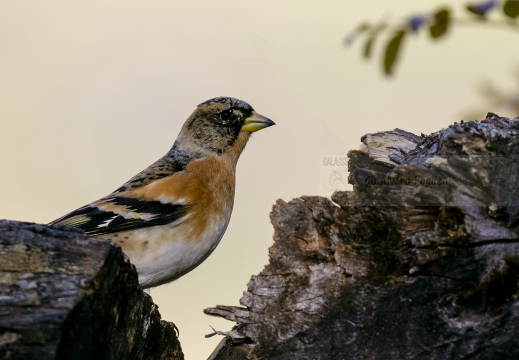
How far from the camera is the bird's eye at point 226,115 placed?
14.8ft

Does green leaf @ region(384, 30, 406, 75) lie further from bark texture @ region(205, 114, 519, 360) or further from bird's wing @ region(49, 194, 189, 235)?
bird's wing @ region(49, 194, 189, 235)

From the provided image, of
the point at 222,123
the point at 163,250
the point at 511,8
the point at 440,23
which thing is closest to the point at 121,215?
the point at 163,250

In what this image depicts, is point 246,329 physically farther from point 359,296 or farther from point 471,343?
point 471,343

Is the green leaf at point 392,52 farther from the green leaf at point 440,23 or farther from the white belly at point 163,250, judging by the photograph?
the white belly at point 163,250

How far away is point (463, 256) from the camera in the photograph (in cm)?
233

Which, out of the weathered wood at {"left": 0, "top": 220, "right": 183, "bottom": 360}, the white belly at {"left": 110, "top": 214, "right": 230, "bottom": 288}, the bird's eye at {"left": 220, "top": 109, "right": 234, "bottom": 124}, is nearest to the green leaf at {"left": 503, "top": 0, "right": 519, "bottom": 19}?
the weathered wood at {"left": 0, "top": 220, "right": 183, "bottom": 360}

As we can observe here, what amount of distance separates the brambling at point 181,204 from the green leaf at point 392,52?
5.96 feet

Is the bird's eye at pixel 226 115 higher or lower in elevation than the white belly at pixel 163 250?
higher

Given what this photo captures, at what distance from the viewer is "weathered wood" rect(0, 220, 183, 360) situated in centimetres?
183

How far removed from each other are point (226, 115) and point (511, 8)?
270 centimetres

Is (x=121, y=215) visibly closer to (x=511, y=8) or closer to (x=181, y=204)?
(x=181, y=204)

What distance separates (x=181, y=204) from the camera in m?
3.90

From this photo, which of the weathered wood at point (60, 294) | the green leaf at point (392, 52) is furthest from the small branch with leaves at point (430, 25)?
the weathered wood at point (60, 294)

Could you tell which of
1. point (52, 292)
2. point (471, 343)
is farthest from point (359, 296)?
point (52, 292)
